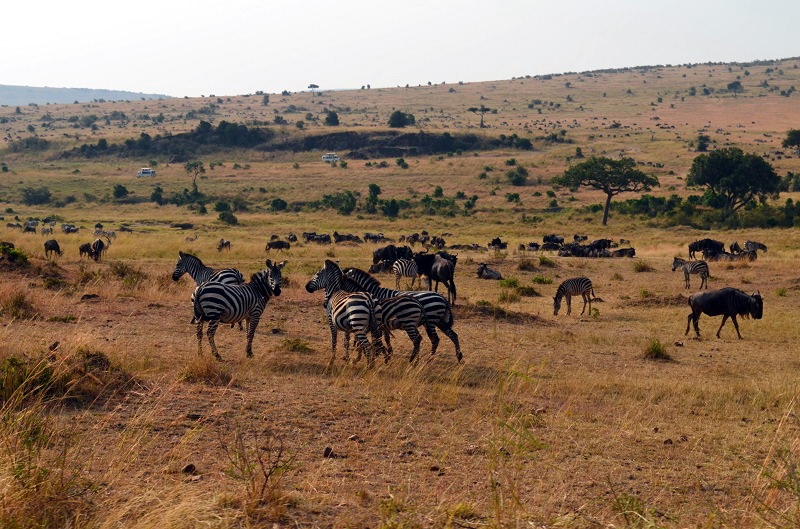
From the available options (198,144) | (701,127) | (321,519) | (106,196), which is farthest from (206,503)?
(701,127)

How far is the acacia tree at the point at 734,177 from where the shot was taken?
187 feet

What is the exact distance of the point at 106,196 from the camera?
75.2 m

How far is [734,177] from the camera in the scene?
5681 cm

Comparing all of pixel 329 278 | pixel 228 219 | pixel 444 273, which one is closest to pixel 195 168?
pixel 228 219

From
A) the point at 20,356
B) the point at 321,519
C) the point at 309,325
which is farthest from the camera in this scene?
the point at 309,325

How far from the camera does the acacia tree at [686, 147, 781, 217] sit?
56.9 meters

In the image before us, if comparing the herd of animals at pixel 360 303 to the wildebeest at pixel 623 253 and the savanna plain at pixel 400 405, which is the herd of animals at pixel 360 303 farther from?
the wildebeest at pixel 623 253

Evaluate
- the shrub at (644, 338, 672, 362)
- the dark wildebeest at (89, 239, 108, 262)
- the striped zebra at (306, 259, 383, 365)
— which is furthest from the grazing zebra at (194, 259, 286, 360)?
the dark wildebeest at (89, 239, 108, 262)

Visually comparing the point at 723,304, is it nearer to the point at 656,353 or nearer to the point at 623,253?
the point at 656,353

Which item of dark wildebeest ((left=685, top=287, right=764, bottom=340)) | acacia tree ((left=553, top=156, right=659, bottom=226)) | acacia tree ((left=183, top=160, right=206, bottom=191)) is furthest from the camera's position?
acacia tree ((left=183, top=160, right=206, bottom=191))

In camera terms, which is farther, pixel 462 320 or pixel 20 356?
pixel 462 320

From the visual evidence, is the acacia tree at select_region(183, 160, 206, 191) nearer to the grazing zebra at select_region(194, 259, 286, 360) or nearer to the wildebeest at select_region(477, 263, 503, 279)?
the wildebeest at select_region(477, 263, 503, 279)

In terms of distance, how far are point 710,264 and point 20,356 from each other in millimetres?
30359

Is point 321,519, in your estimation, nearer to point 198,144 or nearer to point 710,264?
point 710,264
